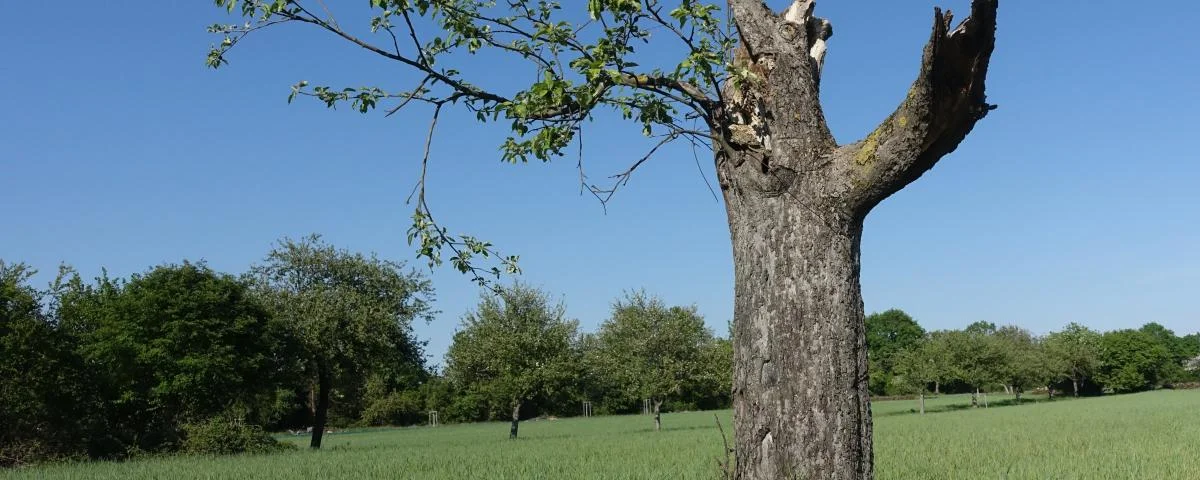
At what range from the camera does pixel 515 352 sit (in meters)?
35.3

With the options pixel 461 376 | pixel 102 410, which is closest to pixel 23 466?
pixel 102 410

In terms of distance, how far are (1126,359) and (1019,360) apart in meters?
37.3

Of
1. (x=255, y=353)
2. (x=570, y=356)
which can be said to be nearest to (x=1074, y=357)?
(x=570, y=356)

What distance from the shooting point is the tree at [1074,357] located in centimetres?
8069

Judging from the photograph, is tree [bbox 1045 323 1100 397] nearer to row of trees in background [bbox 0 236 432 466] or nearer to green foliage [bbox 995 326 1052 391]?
green foliage [bbox 995 326 1052 391]

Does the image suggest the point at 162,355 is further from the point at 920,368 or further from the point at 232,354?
the point at 920,368

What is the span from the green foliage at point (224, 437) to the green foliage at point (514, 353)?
9615 millimetres

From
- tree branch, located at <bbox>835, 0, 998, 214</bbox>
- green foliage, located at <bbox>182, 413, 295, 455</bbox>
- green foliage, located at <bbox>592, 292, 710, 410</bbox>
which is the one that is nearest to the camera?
tree branch, located at <bbox>835, 0, 998, 214</bbox>

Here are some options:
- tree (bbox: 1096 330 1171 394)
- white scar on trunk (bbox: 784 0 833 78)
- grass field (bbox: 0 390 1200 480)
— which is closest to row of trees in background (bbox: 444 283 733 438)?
grass field (bbox: 0 390 1200 480)

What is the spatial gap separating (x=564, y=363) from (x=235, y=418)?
12719mm

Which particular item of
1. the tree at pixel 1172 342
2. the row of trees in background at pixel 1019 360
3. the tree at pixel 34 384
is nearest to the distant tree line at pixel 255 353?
the tree at pixel 34 384

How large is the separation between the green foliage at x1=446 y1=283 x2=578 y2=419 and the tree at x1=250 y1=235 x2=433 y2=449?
267 cm

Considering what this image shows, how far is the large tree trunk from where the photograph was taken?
16.5 feet

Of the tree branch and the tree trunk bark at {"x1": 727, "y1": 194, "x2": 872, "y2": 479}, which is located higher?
the tree branch
